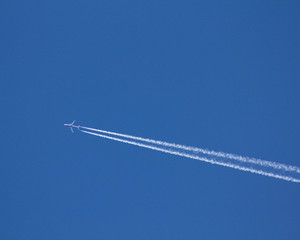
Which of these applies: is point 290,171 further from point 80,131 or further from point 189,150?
point 80,131

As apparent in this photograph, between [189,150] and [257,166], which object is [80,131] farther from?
[257,166]

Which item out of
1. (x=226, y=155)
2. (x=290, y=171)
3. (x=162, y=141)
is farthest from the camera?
(x=162, y=141)

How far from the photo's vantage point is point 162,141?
15359 millimetres

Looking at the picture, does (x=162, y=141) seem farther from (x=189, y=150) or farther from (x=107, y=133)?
(x=107, y=133)

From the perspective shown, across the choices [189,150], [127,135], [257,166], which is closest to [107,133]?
[127,135]

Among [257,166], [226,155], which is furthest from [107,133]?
[257,166]

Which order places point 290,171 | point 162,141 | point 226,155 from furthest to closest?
1. point 162,141
2. point 226,155
3. point 290,171

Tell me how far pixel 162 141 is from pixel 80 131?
4199 millimetres

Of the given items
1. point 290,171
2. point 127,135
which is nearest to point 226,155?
point 290,171

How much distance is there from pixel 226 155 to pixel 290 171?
266 centimetres

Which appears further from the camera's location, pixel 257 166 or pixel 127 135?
pixel 127 135

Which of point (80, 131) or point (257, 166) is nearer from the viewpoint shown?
point (257, 166)

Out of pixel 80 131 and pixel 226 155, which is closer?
pixel 226 155

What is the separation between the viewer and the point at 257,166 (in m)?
13.5
